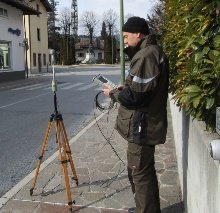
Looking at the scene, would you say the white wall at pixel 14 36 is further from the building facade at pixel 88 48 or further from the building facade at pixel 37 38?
the building facade at pixel 88 48

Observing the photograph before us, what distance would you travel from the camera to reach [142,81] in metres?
3.26

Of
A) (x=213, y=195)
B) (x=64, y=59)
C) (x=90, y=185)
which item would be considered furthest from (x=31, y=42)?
(x=213, y=195)

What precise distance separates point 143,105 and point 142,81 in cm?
25

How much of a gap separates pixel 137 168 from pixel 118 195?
50.1 inches

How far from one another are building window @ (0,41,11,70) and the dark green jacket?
976 inches

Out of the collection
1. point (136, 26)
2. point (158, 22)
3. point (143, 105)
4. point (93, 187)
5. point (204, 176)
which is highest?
point (158, 22)

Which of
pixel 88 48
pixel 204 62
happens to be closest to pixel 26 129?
pixel 204 62

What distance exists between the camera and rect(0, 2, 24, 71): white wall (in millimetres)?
27000

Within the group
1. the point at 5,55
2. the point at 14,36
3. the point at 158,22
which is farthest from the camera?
the point at 14,36

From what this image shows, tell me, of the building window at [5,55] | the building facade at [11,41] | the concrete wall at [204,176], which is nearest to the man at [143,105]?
the concrete wall at [204,176]

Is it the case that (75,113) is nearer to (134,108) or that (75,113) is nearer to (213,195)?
(134,108)

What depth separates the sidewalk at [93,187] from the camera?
14.5 ft

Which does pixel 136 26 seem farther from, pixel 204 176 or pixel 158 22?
pixel 158 22

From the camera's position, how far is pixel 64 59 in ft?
252
